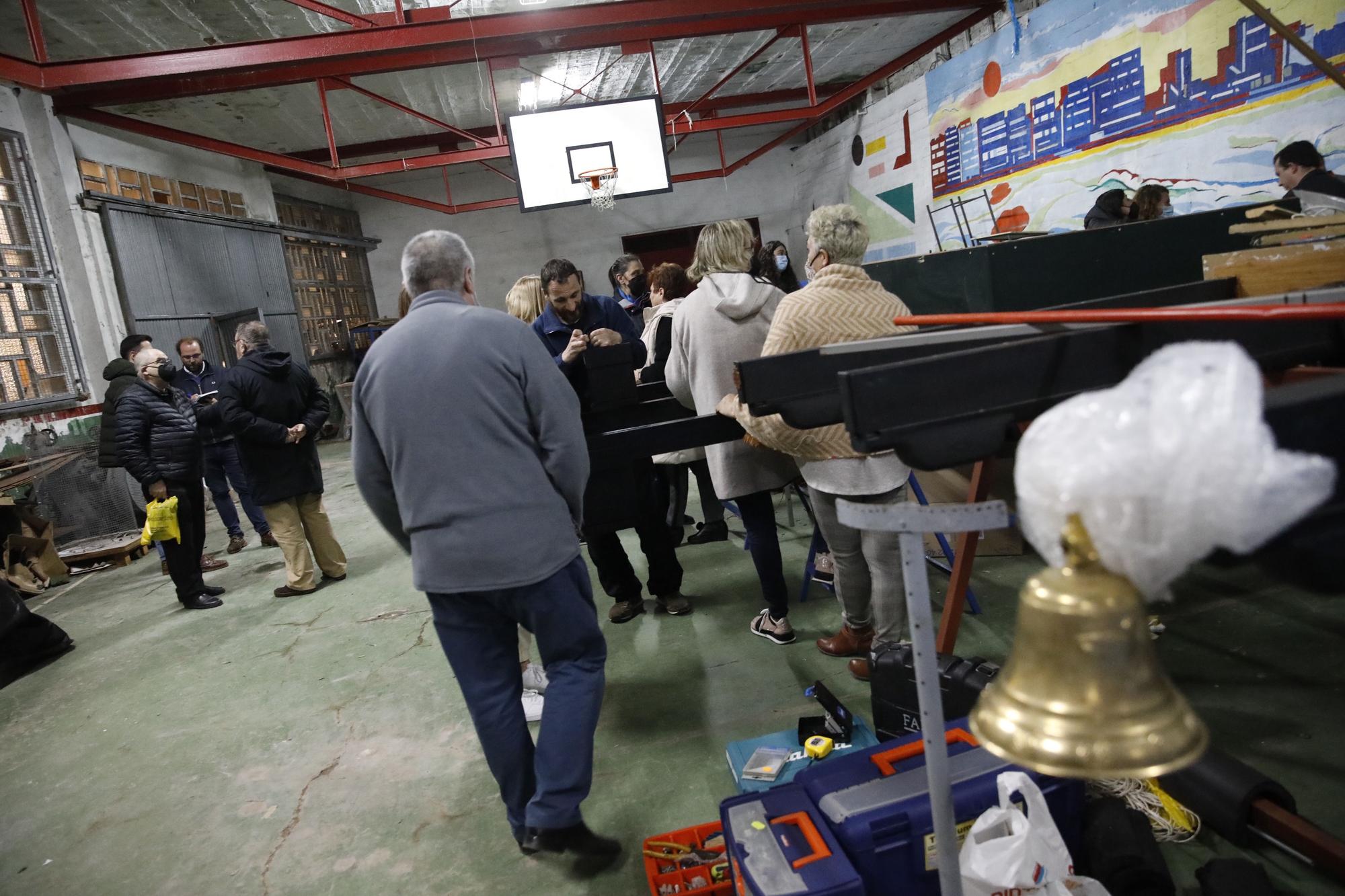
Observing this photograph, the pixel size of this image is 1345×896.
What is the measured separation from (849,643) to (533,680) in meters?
1.10

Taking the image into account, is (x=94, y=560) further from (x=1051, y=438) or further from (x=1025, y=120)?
(x=1025, y=120)

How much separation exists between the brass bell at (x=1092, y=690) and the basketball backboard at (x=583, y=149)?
6084 millimetres

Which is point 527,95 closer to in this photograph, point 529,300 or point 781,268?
point 781,268

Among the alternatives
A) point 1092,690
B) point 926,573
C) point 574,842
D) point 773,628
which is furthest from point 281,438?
point 1092,690

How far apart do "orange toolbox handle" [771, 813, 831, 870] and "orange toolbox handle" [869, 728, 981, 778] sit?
19 cm

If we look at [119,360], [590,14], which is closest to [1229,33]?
[590,14]

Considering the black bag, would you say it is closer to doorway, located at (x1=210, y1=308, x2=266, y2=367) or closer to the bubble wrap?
the bubble wrap

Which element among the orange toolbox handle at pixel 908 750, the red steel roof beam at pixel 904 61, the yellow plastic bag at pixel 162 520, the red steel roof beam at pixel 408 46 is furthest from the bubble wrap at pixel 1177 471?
the red steel roof beam at pixel 904 61

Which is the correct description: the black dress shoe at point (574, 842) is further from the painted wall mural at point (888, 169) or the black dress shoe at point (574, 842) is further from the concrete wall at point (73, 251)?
the painted wall mural at point (888, 169)

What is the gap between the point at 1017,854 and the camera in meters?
1.18

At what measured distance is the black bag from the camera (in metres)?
1.78

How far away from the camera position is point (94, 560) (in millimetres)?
5402

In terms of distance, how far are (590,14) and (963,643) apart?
4961 millimetres

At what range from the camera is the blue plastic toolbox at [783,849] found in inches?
49.4
